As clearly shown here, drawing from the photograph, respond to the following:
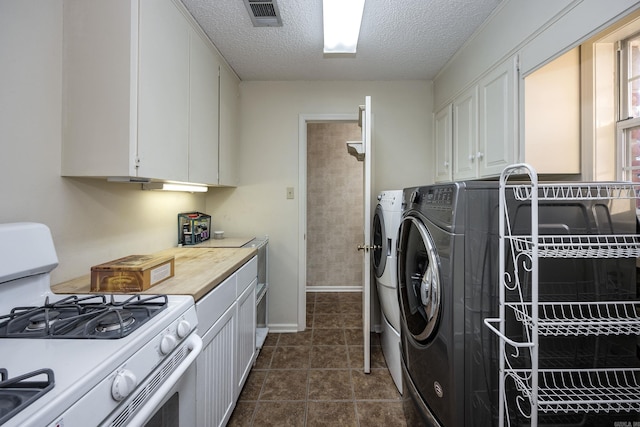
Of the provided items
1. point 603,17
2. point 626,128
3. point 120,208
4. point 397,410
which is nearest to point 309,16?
point 603,17

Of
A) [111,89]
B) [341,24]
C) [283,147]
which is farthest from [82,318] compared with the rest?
[283,147]

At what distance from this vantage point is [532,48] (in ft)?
4.60

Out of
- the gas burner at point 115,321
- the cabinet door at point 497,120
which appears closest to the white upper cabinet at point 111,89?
the gas burner at point 115,321

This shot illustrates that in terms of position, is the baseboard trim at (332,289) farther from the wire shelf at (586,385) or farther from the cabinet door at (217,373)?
the wire shelf at (586,385)

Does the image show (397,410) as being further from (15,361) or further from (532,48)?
(532,48)

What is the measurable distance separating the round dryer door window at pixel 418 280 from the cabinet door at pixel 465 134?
2.98 feet

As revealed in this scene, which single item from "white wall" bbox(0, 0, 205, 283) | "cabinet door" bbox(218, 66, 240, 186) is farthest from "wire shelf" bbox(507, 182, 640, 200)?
"cabinet door" bbox(218, 66, 240, 186)

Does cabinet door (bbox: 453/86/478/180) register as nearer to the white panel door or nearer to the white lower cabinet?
the white panel door

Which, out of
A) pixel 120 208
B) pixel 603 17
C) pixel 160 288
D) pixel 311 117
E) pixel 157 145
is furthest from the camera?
pixel 311 117

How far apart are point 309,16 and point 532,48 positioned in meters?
1.28

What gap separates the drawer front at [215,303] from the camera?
1174 mm

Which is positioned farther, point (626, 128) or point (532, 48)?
point (532, 48)

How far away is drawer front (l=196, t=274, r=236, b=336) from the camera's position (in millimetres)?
1174

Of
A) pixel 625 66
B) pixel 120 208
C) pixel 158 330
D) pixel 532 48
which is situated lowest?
pixel 158 330
